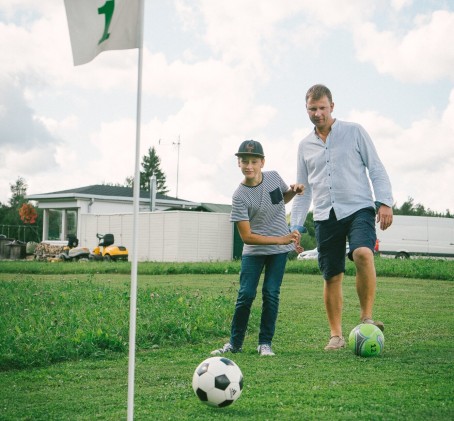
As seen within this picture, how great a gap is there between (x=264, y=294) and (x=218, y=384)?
2.17 m

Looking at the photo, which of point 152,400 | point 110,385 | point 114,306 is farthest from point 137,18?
point 114,306

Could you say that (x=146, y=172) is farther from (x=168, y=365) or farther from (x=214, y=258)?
(x=168, y=365)

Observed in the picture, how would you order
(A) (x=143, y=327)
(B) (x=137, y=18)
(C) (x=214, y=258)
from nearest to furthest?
1. (B) (x=137, y=18)
2. (A) (x=143, y=327)
3. (C) (x=214, y=258)

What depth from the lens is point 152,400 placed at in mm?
3980

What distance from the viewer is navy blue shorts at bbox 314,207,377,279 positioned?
571 cm

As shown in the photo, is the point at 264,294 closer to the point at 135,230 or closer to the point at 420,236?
the point at 135,230

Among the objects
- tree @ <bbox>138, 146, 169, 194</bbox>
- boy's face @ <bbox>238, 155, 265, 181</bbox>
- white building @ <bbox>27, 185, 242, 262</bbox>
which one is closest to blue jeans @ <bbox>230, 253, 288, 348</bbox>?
boy's face @ <bbox>238, 155, 265, 181</bbox>

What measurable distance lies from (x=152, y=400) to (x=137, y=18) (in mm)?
2227

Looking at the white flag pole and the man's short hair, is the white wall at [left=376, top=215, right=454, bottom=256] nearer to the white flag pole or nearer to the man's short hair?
the man's short hair

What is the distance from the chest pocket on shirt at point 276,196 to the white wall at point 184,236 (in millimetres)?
25742

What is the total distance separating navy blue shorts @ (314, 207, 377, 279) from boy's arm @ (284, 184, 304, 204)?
37 cm

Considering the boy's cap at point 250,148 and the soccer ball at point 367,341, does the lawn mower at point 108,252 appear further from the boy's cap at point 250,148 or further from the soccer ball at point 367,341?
the soccer ball at point 367,341

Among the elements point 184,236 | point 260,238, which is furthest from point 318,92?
point 184,236

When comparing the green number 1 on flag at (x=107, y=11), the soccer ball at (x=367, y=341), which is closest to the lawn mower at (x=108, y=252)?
the soccer ball at (x=367, y=341)
